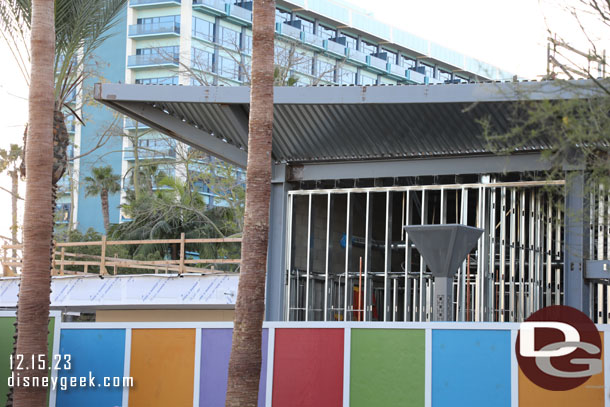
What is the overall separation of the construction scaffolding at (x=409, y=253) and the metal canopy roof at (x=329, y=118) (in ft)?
3.11

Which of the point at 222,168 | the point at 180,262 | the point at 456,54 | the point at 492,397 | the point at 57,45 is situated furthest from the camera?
the point at 456,54

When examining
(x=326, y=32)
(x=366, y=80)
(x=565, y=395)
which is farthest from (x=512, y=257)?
(x=366, y=80)

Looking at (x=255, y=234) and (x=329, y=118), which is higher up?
(x=329, y=118)

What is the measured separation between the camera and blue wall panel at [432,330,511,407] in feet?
38.7

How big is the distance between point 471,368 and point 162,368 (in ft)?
16.2

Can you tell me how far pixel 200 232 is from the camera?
38375 mm

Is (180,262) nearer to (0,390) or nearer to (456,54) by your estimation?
(0,390)

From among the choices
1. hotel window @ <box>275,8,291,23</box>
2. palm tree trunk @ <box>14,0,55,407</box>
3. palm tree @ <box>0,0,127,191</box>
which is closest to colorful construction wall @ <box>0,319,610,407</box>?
palm tree trunk @ <box>14,0,55,407</box>

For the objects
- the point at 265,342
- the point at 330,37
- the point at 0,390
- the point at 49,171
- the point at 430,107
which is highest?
the point at 330,37

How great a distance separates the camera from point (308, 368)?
1302 cm

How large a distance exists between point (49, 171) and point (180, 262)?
12.2m

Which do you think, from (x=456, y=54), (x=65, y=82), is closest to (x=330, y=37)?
(x=456, y=54)

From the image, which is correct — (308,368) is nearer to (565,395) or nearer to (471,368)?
(471,368)

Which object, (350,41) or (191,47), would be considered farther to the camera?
(350,41)
